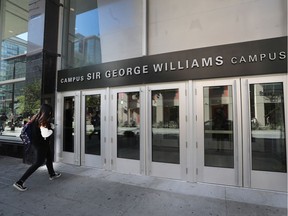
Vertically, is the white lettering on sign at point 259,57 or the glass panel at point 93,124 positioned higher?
the white lettering on sign at point 259,57

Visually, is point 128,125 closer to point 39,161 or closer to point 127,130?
point 127,130

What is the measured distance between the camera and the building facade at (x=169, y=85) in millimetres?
3656

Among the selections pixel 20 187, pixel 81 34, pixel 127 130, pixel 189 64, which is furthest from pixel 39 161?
pixel 81 34

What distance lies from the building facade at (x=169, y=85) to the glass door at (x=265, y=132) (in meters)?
0.02

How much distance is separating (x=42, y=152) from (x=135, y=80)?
2431 mm

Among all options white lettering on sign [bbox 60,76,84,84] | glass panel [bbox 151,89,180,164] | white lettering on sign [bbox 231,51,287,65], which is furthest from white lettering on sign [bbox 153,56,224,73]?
white lettering on sign [bbox 60,76,84,84]

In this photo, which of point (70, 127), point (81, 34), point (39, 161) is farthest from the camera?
point (81, 34)

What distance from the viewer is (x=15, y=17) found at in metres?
7.28

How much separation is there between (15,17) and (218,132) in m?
7.93

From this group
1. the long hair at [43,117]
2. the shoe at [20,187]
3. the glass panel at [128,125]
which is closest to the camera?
the shoe at [20,187]

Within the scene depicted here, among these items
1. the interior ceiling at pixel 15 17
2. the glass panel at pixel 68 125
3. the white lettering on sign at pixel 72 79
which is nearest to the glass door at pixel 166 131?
the white lettering on sign at pixel 72 79

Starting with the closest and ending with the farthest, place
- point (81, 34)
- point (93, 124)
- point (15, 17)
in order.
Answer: point (93, 124) < point (81, 34) < point (15, 17)

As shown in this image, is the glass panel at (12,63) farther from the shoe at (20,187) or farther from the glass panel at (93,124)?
the shoe at (20,187)

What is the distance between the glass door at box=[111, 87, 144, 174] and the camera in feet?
14.9
